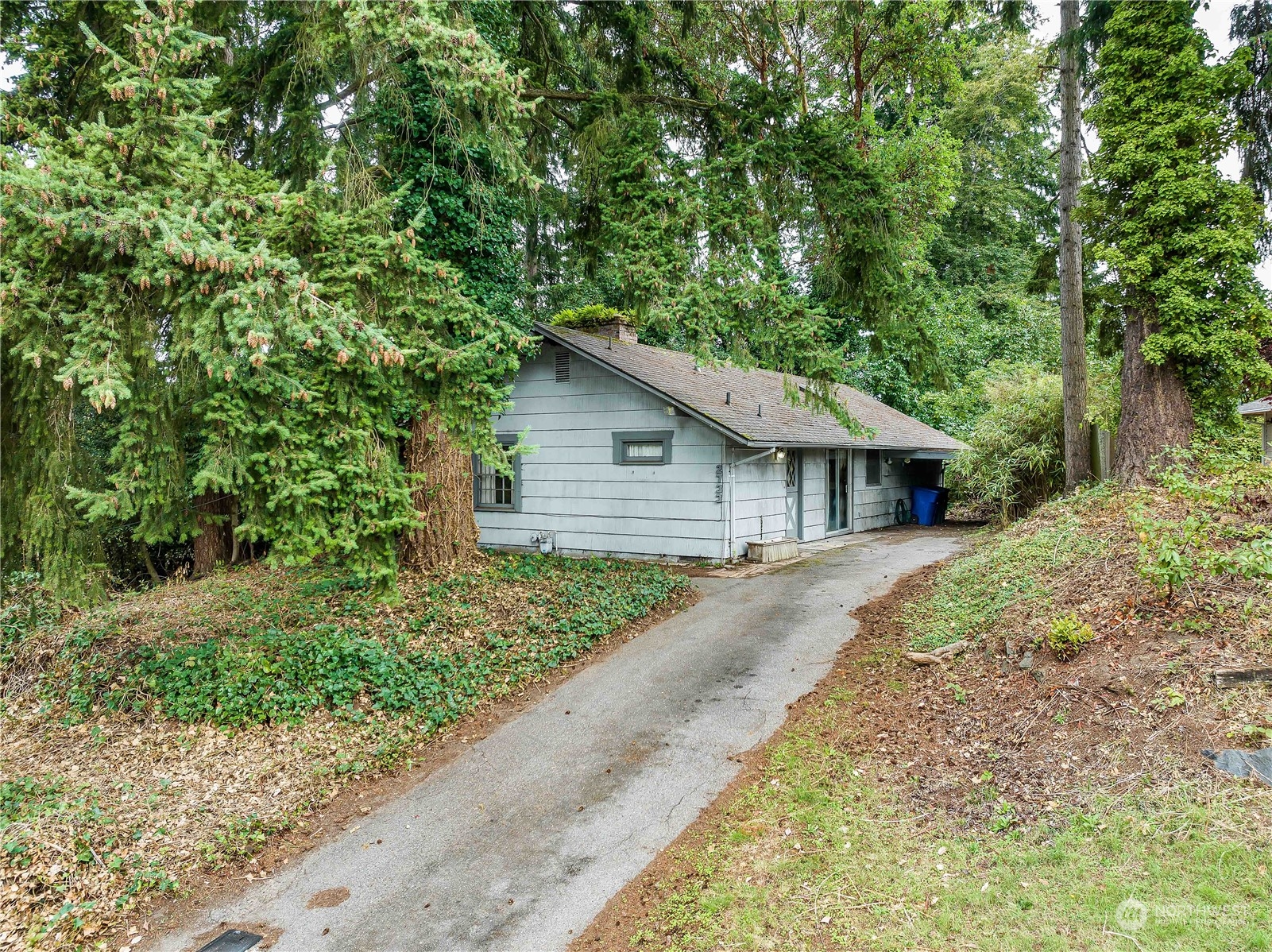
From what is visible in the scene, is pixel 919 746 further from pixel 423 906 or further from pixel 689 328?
pixel 689 328

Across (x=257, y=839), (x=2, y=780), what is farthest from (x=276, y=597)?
(x=257, y=839)

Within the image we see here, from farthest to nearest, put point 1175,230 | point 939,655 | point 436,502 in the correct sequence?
point 436,502 < point 1175,230 < point 939,655

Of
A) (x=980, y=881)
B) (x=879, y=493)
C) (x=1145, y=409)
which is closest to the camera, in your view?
(x=980, y=881)

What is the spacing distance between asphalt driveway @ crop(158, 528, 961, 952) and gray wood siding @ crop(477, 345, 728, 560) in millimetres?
4445

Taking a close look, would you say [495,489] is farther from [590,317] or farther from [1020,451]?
[1020,451]

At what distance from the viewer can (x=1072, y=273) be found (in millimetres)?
10938

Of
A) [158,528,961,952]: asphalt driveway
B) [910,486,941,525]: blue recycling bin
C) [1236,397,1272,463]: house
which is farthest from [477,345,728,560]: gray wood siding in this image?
[910,486,941,525]: blue recycling bin

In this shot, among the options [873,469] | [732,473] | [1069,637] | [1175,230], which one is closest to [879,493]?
[873,469]

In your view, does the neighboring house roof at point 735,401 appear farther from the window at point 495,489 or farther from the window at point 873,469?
the window at point 495,489

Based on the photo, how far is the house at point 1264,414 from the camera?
10.2 m

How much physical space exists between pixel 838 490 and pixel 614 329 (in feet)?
21.7

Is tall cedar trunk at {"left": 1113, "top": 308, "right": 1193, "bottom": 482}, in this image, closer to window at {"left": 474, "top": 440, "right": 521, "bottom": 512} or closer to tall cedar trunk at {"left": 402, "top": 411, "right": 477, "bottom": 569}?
tall cedar trunk at {"left": 402, "top": 411, "right": 477, "bottom": 569}

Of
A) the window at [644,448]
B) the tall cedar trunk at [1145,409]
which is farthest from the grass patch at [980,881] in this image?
the window at [644,448]

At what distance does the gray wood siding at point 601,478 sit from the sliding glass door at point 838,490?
5.03 m
